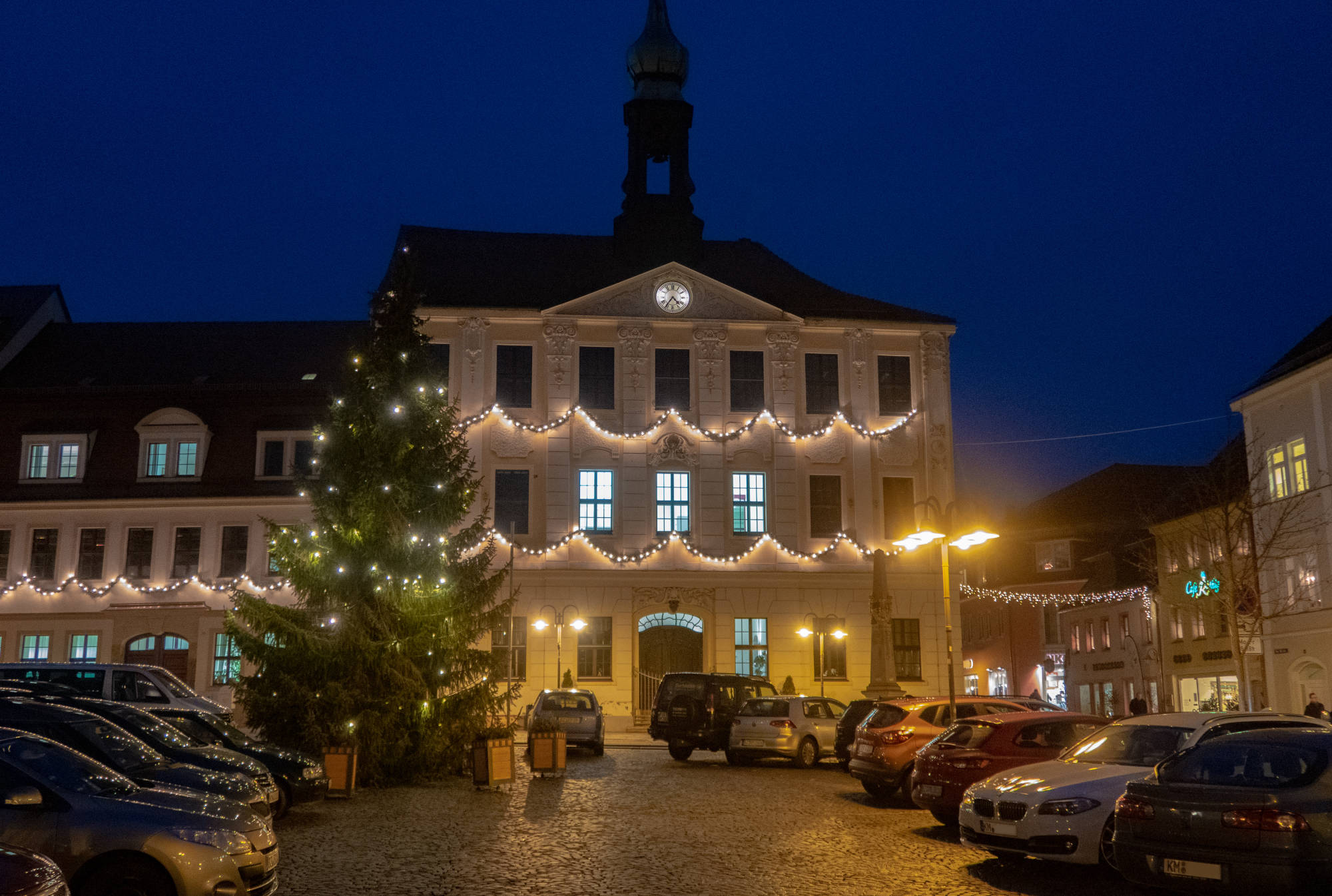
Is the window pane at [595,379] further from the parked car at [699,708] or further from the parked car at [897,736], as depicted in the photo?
the parked car at [897,736]

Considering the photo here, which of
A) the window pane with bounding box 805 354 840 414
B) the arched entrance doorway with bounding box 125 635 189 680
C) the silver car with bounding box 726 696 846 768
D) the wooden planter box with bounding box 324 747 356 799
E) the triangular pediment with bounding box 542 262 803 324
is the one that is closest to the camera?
the wooden planter box with bounding box 324 747 356 799

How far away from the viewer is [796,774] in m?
24.6

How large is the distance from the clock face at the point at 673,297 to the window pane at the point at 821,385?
4.57 meters

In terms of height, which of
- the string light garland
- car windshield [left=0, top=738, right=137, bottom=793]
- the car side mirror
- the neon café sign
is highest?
the string light garland

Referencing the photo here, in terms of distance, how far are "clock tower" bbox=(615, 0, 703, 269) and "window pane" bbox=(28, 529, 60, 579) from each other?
2115 centimetres

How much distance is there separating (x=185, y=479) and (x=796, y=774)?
2576 cm

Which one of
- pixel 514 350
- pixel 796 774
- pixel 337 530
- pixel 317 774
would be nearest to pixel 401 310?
pixel 337 530

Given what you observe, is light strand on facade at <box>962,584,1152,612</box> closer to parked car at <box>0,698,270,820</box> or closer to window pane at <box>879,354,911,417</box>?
window pane at <box>879,354,911,417</box>

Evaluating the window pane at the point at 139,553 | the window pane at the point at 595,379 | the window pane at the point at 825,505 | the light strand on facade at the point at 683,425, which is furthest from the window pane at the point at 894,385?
the window pane at the point at 139,553

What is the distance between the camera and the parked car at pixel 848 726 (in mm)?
24453

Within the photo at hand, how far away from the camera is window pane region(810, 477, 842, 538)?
42.2 meters

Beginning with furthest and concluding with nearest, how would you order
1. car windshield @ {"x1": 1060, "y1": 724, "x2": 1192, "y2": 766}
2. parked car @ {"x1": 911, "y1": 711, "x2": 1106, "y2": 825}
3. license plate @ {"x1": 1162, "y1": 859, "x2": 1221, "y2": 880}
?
parked car @ {"x1": 911, "y1": 711, "x2": 1106, "y2": 825}, car windshield @ {"x1": 1060, "y1": 724, "x2": 1192, "y2": 766}, license plate @ {"x1": 1162, "y1": 859, "x2": 1221, "y2": 880}

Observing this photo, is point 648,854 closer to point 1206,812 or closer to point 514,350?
point 1206,812

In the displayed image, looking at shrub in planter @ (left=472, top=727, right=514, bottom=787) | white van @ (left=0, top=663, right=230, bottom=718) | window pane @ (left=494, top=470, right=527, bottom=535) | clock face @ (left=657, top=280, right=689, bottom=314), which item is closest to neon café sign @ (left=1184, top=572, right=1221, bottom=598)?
clock face @ (left=657, top=280, right=689, bottom=314)
